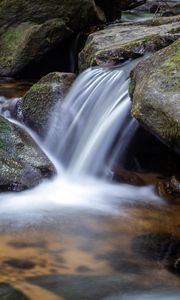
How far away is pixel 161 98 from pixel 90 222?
4.48ft

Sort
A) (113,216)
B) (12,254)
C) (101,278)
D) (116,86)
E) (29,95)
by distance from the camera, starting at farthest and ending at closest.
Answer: (29,95), (116,86), (113,216), (12,254), (101,278)

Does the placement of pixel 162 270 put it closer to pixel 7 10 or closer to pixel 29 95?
pixel 29 95

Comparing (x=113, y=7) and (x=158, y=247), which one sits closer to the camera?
(x=158, y=247)

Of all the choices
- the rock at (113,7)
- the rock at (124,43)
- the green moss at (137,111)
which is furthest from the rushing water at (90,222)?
the rock at (113,7)

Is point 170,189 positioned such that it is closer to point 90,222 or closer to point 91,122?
point 90,222

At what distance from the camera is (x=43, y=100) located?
682cm

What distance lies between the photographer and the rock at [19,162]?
5305 millimetres

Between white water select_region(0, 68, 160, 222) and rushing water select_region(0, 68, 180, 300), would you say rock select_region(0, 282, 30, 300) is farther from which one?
white water select_region(0, 68, 160, 222)

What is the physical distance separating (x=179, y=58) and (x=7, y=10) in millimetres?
5114

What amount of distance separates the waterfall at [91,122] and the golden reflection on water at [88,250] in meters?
1.26

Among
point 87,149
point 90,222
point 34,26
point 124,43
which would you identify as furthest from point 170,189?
point 34,26

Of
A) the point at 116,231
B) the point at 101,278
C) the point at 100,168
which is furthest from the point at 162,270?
the point at 100,168

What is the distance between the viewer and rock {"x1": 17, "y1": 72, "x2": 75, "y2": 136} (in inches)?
268

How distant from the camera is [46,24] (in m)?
9.16
